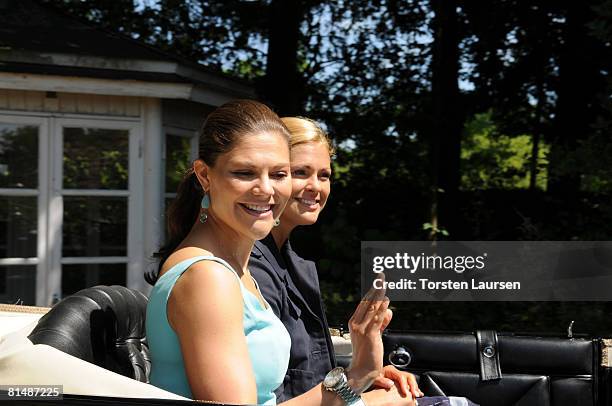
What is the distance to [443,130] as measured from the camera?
1108 cm

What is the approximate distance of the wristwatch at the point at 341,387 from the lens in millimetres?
1804

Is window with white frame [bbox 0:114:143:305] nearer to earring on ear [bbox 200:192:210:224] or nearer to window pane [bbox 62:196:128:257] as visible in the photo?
window pane [bbox 62:196:128:257]

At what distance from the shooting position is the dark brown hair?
196 cm

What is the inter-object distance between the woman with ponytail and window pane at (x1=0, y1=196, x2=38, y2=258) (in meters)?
5.09

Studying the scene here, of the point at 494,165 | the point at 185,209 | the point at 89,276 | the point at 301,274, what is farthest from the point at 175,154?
the point at 494,165

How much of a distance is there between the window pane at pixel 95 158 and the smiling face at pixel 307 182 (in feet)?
15.6

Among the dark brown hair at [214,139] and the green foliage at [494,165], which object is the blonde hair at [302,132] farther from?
the green foliage at [494,165]

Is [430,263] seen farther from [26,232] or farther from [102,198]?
[26,232]

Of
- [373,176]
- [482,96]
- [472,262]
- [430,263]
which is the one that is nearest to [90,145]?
[430,263]

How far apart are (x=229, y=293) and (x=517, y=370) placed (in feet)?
4.59

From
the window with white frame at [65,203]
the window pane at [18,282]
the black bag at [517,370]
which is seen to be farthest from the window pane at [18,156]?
the black bag at [517,370]

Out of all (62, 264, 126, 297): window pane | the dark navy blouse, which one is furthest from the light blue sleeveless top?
(62, 264, 126, 297): window pane

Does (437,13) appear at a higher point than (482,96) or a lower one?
higher

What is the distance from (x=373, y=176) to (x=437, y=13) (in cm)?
323
